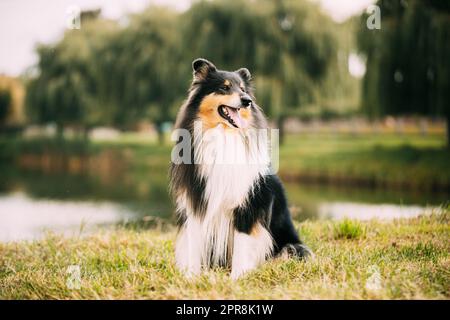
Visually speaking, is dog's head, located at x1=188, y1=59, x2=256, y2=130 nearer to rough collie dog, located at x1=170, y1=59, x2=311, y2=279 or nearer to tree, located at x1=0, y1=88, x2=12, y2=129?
rough collie dog, located at x1=170, y1=59, x2=311, y2=279

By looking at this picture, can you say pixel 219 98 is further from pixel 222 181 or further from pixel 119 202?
pixel 119 202

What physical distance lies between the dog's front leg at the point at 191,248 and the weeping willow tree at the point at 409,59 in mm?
11494

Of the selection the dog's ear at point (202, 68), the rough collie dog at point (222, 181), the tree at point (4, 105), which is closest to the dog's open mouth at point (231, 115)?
the rough collie dog at point (222, 181)

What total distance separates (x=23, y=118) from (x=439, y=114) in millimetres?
19912

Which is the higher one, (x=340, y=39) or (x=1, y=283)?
(x=340, y=39)

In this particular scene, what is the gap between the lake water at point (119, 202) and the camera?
31.1 feet

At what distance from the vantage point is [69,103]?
2275 centimetres

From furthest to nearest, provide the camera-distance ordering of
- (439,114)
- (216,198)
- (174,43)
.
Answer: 1. (174,43)
2. (439,114)
3. (216,198)

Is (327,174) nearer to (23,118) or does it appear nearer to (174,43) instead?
(174,43)

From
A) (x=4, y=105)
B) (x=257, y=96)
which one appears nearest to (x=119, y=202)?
(x=257, y=96)

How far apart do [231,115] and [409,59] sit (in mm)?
11519

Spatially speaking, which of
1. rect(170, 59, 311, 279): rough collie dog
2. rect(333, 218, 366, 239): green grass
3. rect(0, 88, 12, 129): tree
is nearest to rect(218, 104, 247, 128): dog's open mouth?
rect(170, 59, 311, 279): rough collie dog

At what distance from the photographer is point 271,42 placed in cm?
1745

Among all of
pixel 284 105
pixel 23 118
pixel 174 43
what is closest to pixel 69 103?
pixel 23 118
